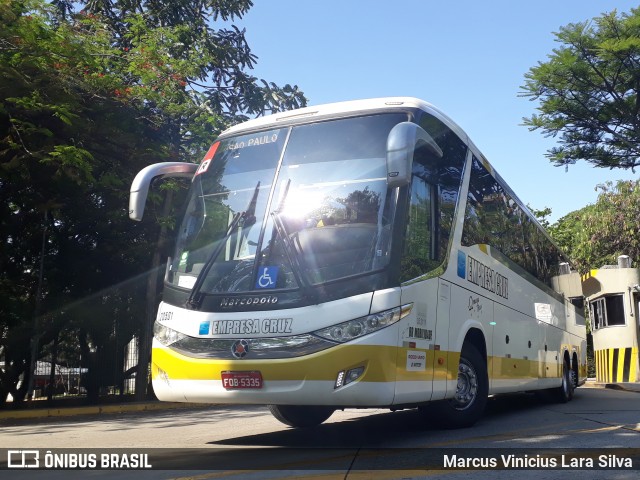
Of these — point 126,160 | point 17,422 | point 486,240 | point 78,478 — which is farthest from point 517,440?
point 126,160

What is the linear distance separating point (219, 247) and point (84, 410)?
29.4ft

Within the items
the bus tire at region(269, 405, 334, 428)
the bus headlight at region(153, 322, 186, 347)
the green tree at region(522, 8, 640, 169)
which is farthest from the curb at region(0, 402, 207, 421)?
the green tree at region(522, 8, 640, 169)

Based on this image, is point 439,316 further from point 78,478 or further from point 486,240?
point 78,478

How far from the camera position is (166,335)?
740 cm

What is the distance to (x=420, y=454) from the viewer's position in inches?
258

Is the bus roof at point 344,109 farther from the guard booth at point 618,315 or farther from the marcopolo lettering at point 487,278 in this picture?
the guard booth at point 618,315

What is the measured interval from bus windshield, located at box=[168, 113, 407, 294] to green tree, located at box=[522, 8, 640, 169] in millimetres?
14530

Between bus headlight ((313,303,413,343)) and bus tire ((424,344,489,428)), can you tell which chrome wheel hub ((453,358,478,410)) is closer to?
bus tire ((424,344,489,428))

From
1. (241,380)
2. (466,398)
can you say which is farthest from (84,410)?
(241,380)

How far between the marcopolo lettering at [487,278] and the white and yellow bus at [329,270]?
0.06 m

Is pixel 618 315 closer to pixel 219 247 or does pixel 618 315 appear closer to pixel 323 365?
pixel 219 247

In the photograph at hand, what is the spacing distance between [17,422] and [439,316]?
8.92 meters

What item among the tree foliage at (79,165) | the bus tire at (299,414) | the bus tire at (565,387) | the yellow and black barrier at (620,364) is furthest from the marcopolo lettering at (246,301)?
the yellow and black barrier at (620,364)

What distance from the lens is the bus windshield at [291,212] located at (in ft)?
22.7
